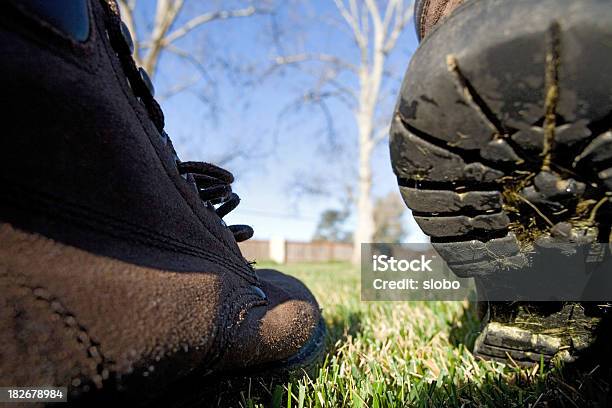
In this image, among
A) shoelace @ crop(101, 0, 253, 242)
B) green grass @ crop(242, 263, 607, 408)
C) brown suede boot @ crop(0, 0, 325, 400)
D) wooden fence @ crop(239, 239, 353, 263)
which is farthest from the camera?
wooden fence @ crop(239, 239, 353, 263)

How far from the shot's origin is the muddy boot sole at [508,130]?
0.66 metres

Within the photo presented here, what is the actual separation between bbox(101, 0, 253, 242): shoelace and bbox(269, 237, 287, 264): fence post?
2324cm

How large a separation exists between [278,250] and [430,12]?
930 inches

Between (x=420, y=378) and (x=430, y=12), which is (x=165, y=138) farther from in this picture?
(x=420, y=378)

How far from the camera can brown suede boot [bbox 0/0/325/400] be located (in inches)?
22.7

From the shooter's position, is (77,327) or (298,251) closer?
(77,327)

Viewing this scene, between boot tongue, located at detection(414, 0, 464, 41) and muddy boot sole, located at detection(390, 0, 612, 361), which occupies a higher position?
boot tongue, located at detection(414, 0, 464, 41)

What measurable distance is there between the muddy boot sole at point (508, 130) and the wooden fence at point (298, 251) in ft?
69.1

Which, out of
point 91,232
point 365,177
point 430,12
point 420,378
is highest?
point 365,177

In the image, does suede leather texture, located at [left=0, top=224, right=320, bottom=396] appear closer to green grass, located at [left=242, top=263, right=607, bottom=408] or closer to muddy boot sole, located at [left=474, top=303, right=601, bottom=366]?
green grass, located at [left=242, top=263, right=607, bottom=408]

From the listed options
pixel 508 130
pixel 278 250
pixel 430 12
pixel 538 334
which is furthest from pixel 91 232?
pixel 278 250

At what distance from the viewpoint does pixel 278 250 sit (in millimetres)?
24422

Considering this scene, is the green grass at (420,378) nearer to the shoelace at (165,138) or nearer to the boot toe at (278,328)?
the boot toe at (278,328)

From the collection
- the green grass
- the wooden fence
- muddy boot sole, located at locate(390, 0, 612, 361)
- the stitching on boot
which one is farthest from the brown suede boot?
the wooden fence
